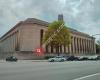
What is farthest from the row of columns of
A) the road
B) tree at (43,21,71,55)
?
the road

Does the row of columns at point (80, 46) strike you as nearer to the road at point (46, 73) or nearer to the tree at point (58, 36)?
the tree at point (58, 36)

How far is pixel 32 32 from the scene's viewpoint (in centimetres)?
11062

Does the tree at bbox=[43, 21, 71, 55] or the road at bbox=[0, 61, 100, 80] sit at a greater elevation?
the tree at bbox=[43, 21, 71, 55]

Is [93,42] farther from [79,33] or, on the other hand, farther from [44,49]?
[44,49]

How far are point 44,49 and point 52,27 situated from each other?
60.3ft

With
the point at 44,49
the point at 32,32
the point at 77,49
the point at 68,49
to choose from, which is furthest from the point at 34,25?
the point at 77,49

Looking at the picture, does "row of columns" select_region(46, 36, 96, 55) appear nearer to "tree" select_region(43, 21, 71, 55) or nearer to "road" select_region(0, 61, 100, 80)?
"tree" select_region(43, 21, 71, 55)

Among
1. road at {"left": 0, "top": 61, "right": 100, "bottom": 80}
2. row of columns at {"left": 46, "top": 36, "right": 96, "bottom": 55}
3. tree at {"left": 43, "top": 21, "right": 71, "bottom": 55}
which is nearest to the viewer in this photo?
road at {"left": 0, "top": 61, "right": 100, "bottom": 80}

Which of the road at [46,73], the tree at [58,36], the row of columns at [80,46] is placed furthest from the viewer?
the row of columns at [80,46]

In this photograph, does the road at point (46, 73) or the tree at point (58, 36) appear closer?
the road at point (46, 73)

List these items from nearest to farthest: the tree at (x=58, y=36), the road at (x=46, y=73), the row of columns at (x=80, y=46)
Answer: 1. the road at (x=46, y=73)
2. the tree at (x=58, y=36)
3. the row of columns at (x=80, y=46)

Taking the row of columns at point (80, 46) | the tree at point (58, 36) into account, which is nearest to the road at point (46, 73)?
the tree at point (58, 36)

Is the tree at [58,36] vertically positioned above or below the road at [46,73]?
above

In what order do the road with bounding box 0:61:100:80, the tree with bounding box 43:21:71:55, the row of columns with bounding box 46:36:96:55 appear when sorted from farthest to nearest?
the row of columns with bounding box 46:36:96:55 < the tree with bounding box 43:21:71:55 < the road with bounding box 0:61:100:80
